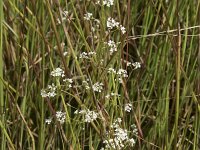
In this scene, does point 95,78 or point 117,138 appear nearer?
point 117,138

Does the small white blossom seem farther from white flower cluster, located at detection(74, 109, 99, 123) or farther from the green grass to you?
the green grass

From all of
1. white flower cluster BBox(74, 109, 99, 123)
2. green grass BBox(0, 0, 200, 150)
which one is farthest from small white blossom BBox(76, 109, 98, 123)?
green grass BBox(0, 0, 200, 150)

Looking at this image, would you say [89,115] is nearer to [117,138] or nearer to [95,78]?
[117,138]

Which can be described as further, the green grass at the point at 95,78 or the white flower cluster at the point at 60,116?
the green grass at the point at 95,78

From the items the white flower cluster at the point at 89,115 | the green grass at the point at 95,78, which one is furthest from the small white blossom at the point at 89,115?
the green grass at the point at 95,78

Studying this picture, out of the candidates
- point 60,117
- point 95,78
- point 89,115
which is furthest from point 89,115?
point 95,78


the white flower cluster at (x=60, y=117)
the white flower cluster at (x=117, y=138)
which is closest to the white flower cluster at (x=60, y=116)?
the white flower cluster at (x=60, y=117)

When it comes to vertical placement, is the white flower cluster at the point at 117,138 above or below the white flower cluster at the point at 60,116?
below

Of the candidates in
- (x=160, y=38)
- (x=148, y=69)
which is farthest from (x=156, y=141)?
(x=160, y=38)

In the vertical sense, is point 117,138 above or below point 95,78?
below

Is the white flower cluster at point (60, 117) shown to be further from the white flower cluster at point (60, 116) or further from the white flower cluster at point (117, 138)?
the white flower cluster at point (117, 138)

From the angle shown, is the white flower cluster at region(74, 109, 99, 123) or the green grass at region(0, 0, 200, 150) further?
the green grass at region(0, 0, 200, 150)
